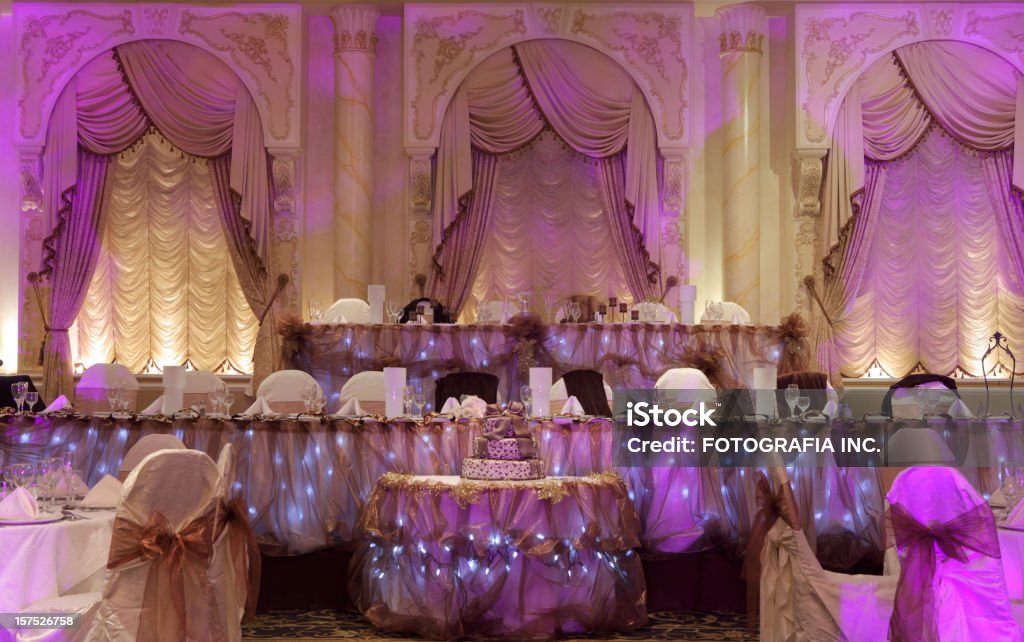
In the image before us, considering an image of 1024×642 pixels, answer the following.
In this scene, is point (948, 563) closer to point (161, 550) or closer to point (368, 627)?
point (161, 550)

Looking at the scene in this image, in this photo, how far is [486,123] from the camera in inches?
463

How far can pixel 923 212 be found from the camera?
1176cm

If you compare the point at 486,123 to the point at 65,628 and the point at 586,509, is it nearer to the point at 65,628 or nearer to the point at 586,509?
the point at 586,509

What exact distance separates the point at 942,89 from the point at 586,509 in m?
8.13

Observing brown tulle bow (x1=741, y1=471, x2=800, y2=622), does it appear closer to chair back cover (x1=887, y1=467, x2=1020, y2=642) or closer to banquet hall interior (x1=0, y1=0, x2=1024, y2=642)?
chair back cover (x1=887, y1=467, x2=1020, y2=642)

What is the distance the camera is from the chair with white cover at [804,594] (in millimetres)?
4332

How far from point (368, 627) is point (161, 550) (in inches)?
72.2

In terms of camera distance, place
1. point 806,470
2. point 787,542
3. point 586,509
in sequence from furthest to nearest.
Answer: point 806,470
point 586,509
point 787,542

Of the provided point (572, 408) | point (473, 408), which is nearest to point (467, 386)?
point (572, 408)

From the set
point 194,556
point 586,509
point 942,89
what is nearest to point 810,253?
point 942,89

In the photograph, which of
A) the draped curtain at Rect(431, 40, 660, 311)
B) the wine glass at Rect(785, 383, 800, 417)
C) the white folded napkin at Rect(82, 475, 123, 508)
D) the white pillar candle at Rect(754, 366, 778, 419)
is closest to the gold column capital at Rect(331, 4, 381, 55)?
the draped curtain at Rect(431, 40, 660, 311)

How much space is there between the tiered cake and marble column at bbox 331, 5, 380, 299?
6.16 metres

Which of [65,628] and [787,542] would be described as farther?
[787,542]

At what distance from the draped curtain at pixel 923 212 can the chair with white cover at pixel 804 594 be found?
23.5 ft
